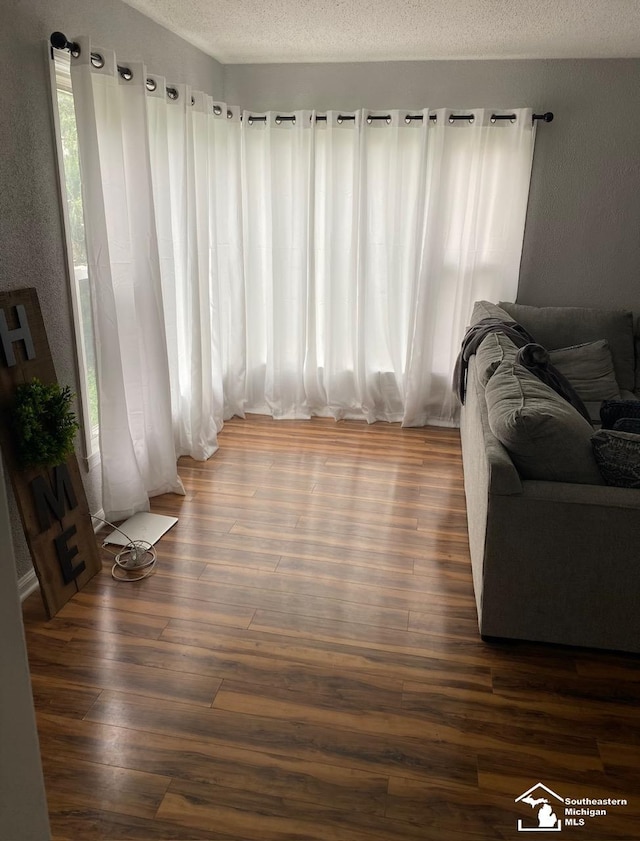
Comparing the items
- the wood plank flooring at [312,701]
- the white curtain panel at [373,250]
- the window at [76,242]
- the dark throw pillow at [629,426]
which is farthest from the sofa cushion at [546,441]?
the white curtain panel at [373,250]

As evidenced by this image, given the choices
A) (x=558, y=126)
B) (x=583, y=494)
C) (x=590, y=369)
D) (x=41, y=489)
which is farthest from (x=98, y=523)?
(x=558, y=126)

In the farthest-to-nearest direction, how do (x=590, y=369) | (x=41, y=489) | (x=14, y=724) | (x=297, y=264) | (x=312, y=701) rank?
(x=297, y=264), (x=590, y=369), (x=41, y=489), (x=312, y=701), (x=14, y=724)

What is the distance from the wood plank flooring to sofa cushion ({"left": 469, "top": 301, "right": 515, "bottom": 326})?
140 cm

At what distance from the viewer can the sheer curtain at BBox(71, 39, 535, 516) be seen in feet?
10.9

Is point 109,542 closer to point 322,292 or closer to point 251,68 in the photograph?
point 322,292

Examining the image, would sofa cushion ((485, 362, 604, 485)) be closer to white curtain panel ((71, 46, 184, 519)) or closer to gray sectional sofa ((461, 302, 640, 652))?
gray sectional sofa ((461, 302, 640, 652))

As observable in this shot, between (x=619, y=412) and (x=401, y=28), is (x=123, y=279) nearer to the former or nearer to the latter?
(x=401, y=28)

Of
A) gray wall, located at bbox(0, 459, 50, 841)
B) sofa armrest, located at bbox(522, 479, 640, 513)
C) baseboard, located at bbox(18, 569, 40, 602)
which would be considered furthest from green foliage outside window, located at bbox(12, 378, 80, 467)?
sofa armrest, located at bbox(522, 479, 640, 513)

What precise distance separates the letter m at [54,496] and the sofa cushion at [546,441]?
172 centimetres

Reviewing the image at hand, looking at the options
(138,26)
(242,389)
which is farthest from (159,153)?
(242,389)

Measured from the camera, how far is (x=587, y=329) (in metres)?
4.12

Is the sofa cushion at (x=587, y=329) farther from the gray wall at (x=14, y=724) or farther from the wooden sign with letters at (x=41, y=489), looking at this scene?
Answer: the gray wall at (x=14, y=724)

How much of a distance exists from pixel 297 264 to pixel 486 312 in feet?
4.70

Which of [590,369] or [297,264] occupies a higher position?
[297,264]
